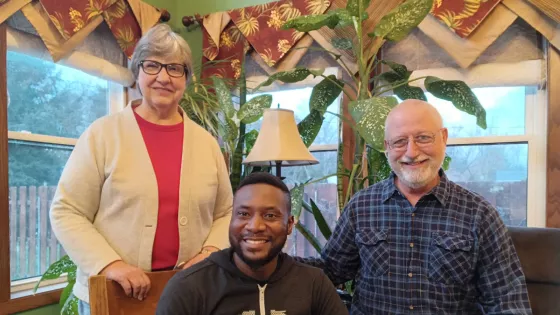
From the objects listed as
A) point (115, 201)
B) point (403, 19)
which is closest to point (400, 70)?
point (403, 19)

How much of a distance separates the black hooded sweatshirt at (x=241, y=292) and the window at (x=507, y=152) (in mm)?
1339

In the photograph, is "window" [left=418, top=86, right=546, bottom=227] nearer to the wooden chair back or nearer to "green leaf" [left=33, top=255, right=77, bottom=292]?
the wooden chair back

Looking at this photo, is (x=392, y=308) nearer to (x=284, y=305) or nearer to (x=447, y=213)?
(x=447, y=213)

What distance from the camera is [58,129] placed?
2074mm

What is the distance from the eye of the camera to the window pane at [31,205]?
1.85 metres

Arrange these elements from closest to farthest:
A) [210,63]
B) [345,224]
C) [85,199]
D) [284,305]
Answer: [284,305] → [85,199] → [345,224] → [210,63]

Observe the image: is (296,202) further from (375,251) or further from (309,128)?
(375,251)

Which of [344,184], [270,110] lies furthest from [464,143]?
[270,110]

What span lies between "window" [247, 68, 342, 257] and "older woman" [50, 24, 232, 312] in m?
1.17

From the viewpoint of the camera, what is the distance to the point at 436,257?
1.28m

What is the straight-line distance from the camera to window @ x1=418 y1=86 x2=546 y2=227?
1.94 m

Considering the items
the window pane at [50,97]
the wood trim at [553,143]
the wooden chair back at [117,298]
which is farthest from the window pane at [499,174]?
the window pane at [50,97]

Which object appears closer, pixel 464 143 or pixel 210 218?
pixel 210 218

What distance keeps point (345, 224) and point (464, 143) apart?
3.17 feet
